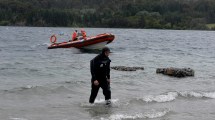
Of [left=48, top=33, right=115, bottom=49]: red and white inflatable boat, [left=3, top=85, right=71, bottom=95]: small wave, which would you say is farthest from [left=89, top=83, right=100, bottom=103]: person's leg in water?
[left=48, top=33, right=115, bottom=49]: red and white inflatable boat

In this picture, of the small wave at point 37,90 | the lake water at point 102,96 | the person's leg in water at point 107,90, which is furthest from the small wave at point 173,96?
the small wave at point 37,90

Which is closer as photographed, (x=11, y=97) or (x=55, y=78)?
(x=11, y=97)

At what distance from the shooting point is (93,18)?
180 m

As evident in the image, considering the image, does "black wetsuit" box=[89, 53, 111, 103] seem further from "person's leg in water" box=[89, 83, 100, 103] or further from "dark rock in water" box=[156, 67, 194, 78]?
"dark rock in water" box=[156, 67, 194, 78]

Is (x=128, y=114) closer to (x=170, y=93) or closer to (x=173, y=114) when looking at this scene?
(x=173, y=114)

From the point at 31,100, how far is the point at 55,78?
564 centimetres

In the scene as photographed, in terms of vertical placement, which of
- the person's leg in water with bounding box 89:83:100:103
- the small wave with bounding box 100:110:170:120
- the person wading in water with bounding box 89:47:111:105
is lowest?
the small wave with bounding box 100:110:170:120

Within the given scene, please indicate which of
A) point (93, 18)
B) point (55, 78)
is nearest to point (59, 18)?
point (93, 18)

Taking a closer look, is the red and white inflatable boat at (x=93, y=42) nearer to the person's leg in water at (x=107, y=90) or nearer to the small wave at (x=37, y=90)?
the small wave at (x=37, y=90)

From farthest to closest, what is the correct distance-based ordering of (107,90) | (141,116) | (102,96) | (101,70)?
(102,96)
(107,90)
(101,70)
(141,116)

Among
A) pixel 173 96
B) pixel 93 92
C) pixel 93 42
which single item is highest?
pixel 93 92

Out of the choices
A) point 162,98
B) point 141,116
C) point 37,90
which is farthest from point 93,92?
point 37,90

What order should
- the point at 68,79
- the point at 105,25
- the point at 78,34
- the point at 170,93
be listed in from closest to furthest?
the point at 170,93, the point at 68,79, the point at 78,34, the point at 105,25

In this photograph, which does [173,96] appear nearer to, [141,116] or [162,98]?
[162,98]
